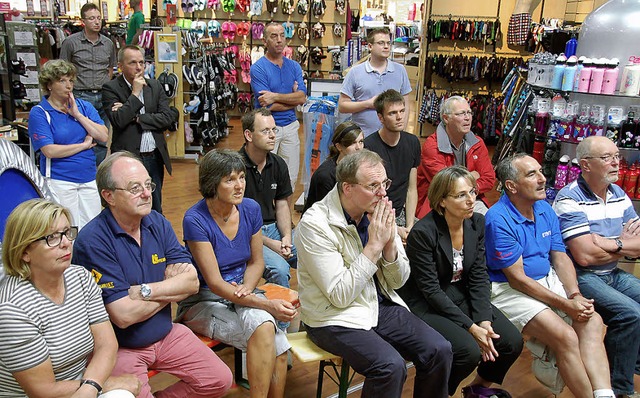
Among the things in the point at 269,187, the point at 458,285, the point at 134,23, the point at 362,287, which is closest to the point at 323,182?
the point at 269,187

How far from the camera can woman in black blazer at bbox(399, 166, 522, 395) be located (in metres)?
2.89

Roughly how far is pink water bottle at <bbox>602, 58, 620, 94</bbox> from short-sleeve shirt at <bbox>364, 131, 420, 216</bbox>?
157cm

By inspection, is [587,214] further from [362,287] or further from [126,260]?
[126,260]

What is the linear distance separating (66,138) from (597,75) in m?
3.81

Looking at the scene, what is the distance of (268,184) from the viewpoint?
3713mm

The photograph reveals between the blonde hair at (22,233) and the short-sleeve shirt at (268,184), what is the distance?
1.63 meters

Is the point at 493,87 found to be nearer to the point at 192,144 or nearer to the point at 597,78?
the point at 192,144

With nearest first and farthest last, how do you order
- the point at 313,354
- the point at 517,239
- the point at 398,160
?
the point at 313,354
the point at 517,239
the point at 398,160

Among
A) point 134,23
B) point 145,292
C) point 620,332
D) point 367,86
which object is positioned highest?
point 134,23

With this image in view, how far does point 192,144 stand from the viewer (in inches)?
360

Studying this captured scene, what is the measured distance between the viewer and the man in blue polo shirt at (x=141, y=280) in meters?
2.41

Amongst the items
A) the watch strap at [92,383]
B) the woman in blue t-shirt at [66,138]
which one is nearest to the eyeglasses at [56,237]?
the watch strap at [92,383]

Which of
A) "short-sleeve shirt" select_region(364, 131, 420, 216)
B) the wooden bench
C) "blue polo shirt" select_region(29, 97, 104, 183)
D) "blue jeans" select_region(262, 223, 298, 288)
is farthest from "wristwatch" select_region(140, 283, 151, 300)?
"blue polo shirt" select_region(29, 97, 104, 183)

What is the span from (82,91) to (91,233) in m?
4.62
